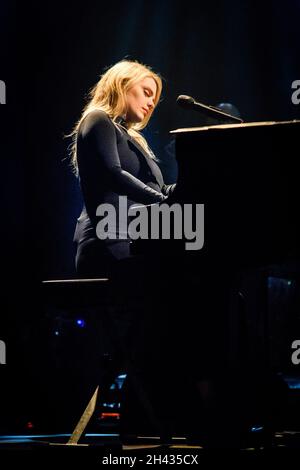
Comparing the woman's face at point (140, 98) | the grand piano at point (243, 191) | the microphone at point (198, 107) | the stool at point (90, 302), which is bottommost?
the stool at point (90, 302)

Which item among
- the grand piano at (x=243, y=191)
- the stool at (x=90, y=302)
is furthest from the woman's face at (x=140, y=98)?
the stool at (x=90, y=302)

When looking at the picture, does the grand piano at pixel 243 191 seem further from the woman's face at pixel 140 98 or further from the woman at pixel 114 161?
the woman's face at pixel 140 98

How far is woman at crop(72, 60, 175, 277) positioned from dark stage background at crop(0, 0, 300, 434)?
2547mm

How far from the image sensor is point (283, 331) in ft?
14.4

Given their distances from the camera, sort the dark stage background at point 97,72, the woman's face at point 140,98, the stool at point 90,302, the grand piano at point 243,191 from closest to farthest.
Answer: the grand piano at point 243,191 < the stool at point 90,302 < the woman's face at point 140,98 < the dark stage background at point 97,72

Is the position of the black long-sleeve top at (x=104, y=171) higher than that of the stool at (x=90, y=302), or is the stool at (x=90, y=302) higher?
the black long-sleeve top at (x=104, y=171)

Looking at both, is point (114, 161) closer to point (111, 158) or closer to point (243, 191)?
point (111, 158)

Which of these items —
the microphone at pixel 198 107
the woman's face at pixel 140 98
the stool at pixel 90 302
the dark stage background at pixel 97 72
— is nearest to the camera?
the stool at pixel 90 302

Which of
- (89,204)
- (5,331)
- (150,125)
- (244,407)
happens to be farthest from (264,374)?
(150,125)

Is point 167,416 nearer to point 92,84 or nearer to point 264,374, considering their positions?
point 264,374

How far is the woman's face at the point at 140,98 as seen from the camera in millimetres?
3150

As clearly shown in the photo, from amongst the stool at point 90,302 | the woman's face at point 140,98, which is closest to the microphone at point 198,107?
the woman's face at point 140,98

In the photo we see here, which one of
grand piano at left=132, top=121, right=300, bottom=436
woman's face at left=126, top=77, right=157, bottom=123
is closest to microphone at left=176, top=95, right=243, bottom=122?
grand piano at left=132, top=121, right=300, bottom=436

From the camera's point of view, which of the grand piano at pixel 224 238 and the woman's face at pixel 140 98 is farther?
the woman's face at pixel 140 98
